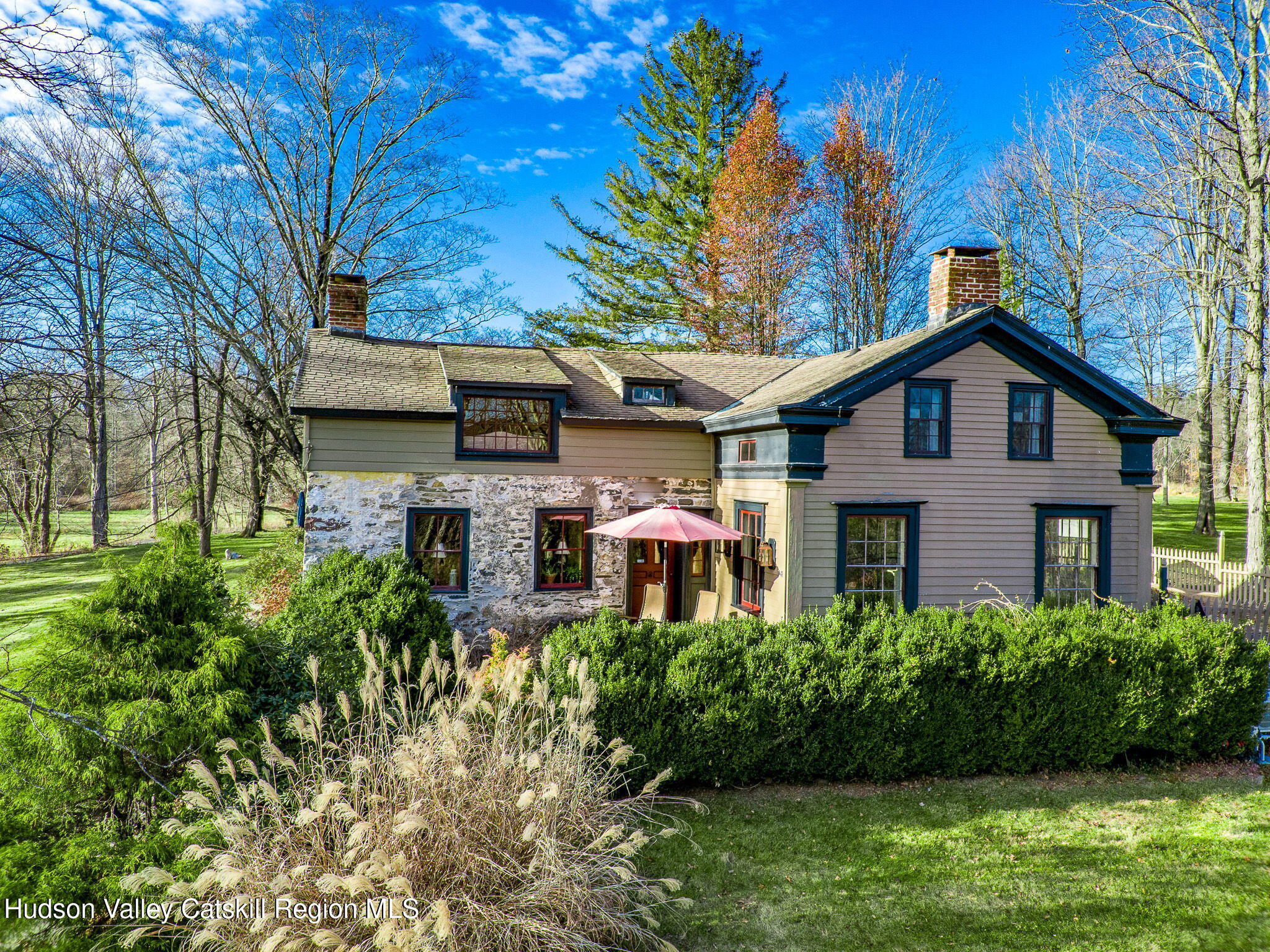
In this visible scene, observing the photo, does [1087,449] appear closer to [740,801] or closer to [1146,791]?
[1146,791]

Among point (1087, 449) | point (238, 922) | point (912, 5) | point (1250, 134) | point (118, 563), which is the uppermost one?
point (912, 5)

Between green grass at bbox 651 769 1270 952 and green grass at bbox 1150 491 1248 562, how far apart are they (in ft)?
53.1

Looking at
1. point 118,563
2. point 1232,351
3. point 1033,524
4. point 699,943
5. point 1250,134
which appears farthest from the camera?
point 1232,351

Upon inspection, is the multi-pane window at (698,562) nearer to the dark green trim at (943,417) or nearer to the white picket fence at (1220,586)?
the dark green trim at (943,417)

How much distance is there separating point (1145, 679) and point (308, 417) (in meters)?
11.5

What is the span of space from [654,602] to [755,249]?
15.9 metres

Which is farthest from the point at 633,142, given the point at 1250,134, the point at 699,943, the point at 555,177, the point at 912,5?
the point at 699,943

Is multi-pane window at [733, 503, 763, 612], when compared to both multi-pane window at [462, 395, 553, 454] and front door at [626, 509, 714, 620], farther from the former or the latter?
multi-pane window at [462, 395, 553, 454]

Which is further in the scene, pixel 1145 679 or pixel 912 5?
pixel 912 5

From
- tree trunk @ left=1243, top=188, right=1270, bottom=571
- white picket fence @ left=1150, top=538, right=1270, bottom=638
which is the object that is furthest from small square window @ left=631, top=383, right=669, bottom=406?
tree trunk @ left=1243, top=188, right=1270, bottom=571

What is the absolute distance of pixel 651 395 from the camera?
1265cm

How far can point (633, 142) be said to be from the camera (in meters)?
24.9

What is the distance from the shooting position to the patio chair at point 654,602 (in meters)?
10.9

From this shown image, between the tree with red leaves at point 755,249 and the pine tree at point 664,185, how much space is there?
2.31 ft
